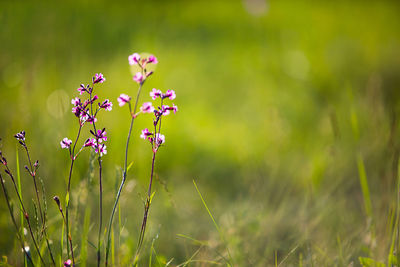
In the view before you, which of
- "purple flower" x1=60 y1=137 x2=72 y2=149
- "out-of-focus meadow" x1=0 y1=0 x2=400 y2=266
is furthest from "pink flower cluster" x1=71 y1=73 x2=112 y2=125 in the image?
"out-of-focus meadow" x1=0 y1=0 x2=400 y2=266

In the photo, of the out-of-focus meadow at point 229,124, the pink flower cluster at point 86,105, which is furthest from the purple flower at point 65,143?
the out-of-focus meadow at point 229,124

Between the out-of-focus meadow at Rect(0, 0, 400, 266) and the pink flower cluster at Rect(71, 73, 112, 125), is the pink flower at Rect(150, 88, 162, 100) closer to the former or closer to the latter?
the pink flower cluster at Rect(71, 73, 112, 125)

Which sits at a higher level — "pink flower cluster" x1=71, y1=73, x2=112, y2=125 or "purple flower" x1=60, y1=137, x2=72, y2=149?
"pink flower cluster" x1=71, y1=73, x2=112, y2=125

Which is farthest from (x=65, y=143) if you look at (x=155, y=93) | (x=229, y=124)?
(x=229, y=124)

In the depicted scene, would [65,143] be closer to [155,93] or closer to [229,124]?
[155,93]

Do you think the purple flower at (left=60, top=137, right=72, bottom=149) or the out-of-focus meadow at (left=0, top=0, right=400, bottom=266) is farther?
the out-of-focus meadow at (left=0, top=0, right=400, bottom=266)

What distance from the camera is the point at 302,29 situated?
4418mm

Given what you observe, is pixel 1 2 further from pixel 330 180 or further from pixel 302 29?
pixel 302 29

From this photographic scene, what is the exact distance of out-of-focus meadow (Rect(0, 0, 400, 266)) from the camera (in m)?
1.40

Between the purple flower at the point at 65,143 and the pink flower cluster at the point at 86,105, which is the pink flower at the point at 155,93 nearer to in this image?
the pink flower cluster at the point at 86,105

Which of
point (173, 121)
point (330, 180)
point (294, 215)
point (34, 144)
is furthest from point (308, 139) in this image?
point (34, 144)

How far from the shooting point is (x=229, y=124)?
2590mm

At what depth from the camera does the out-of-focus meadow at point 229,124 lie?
1396 mm

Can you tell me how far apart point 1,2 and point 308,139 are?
8.36ft
